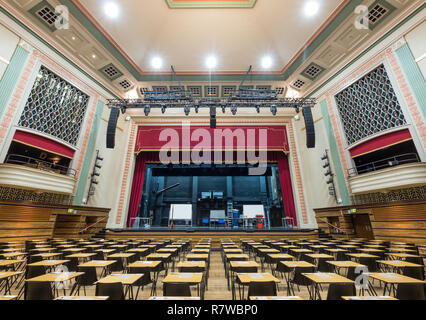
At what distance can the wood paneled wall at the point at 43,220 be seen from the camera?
24.3 ft

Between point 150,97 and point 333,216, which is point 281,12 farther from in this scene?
point 333,216

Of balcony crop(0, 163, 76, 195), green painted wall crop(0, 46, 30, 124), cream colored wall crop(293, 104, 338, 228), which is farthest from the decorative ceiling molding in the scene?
balcony crop(0, 163, 76, 195)

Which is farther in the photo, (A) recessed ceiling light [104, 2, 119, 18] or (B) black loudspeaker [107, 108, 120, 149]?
(B) black loudspeaker [107, 108, 120, 149]

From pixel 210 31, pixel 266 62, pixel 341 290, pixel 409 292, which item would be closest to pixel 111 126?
pixel 210 31

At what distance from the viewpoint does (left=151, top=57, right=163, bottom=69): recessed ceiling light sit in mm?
11126

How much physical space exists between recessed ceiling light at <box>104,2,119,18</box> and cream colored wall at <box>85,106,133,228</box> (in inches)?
190

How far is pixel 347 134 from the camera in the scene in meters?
Result: 9.91

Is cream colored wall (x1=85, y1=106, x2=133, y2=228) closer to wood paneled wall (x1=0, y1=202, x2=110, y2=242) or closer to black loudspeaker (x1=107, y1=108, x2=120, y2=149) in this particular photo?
wood paneled wall (x1=0, y1=202, x2=110, y2=242)

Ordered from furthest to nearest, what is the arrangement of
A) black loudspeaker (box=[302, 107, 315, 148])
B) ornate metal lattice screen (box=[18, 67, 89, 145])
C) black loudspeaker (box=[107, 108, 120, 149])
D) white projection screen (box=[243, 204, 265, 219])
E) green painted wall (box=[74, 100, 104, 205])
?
white projection screen (box=[243, 204, 265, 219]) → green painted wall (box=[74, 100, 104, 205]) → black loudspeaker (box=[107, 108, 120, 149]) → black loudspeaker (box=[302, 107, 315, 148]) → ornate metal lattice screen (box=[18, 67, 89, 145])

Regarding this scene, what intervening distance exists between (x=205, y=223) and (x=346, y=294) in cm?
1454

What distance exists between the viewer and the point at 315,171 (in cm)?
1144

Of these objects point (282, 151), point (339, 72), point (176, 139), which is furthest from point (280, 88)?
point (176, 139)

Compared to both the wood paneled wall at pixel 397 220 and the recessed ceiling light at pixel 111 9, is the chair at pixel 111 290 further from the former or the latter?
the recessed ceiling light at pixel 111 9

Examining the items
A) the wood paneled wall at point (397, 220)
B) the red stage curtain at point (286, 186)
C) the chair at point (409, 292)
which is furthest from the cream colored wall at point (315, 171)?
the chair at point (409, 292)
